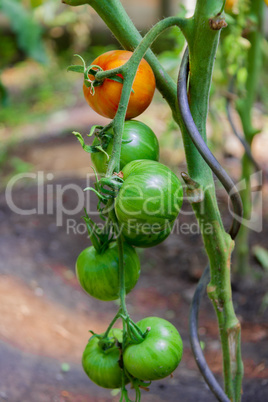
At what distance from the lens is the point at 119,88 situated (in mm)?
549

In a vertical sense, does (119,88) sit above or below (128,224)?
above

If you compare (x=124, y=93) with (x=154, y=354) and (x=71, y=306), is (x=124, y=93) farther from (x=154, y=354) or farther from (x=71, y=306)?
(x=71, y=306)

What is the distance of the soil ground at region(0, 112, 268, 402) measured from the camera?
40.8 inches

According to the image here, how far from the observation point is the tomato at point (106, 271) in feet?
2.08

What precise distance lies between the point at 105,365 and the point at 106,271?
14cm

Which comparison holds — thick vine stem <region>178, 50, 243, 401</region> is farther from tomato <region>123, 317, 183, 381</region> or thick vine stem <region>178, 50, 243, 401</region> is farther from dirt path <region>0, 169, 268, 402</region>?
dirt path <region>0, 169, 268, 402</region>

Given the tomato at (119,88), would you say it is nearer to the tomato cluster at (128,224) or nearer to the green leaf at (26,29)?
the tomato cluster at (128,224)

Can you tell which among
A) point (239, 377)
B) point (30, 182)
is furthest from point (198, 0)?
point (30, 182)

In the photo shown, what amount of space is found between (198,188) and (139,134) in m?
0.11

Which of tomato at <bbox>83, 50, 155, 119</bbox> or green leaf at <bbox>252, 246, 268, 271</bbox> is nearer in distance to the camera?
tomato at <bbox>83, 50, 155, 119</bbox>

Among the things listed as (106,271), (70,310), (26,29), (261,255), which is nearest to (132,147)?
(106,271)

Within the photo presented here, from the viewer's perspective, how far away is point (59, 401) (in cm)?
95

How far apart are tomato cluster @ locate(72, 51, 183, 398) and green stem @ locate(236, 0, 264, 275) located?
0.92 meters

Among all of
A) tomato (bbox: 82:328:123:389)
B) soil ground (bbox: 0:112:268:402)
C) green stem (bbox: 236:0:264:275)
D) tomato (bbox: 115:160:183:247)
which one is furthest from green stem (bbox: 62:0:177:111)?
green stem (bbox: 236:0:264:275)
